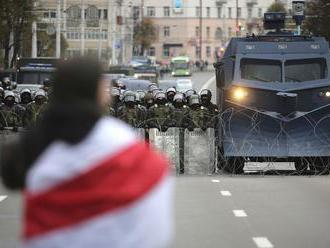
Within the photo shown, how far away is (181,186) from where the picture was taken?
46.9ft

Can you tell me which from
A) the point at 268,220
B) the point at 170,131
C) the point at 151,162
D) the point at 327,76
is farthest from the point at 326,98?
the point at 151,162

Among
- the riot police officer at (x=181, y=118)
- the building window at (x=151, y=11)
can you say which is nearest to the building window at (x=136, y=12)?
the building window at (x=151, y=11)

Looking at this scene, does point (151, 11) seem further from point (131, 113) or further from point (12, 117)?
point (131, 113)

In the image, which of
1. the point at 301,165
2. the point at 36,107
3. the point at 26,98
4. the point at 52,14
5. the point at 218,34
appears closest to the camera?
the point at 301,165

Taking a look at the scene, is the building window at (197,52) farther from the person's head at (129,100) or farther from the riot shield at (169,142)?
the riot shield at (169,142)

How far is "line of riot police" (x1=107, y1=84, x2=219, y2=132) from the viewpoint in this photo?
1733 centimetres

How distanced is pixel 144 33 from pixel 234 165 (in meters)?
106

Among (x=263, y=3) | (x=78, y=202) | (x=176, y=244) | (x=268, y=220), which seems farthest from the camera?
(x=263, y=3)

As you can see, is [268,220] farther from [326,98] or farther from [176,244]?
[326,98]

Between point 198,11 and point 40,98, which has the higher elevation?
point 198,11

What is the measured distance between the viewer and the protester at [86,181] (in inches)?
133

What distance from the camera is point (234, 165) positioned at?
16969 mm

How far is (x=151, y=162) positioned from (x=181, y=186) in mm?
10848

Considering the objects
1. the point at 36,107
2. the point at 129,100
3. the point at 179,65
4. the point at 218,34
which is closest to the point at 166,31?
the point at 218,34
